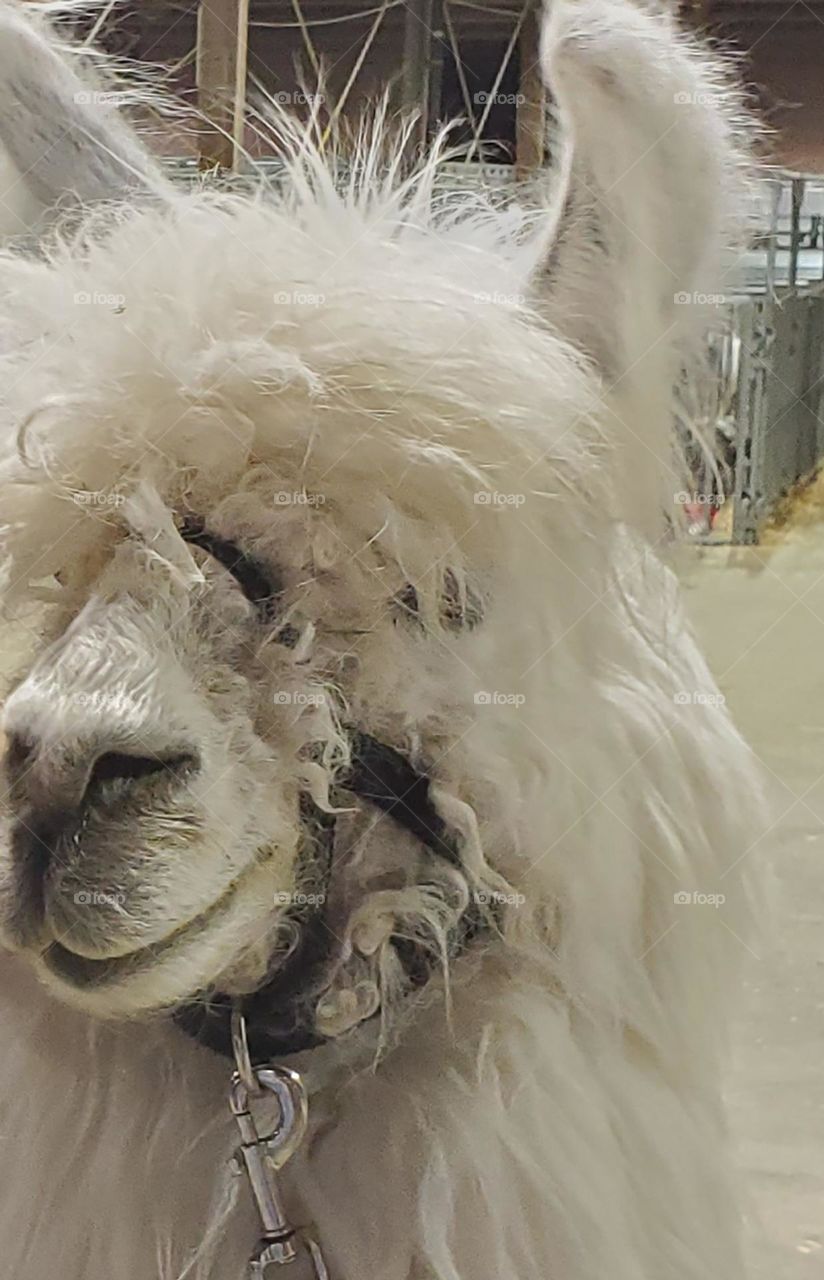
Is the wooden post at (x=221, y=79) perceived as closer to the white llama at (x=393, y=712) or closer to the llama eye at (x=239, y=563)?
the white llama at (x=393, y=712)

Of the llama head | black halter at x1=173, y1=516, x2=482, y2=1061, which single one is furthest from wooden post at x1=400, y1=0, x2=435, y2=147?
black halter at x1=173, y1=516, x2=482, y2=1061

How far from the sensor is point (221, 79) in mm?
1227

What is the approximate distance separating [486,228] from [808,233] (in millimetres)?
1655

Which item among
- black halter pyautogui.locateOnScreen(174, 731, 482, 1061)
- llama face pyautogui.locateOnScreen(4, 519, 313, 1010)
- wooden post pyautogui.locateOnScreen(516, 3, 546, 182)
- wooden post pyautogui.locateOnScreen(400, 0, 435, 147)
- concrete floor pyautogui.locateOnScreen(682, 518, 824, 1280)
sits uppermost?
wooden post pyautogui.locateOnScreen(516, 3, 546, 182)

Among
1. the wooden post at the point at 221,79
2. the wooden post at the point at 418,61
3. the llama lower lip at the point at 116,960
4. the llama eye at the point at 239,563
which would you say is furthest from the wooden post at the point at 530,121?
the llama lower lip at the point at 116,960

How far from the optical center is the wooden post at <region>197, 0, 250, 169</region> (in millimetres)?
1050

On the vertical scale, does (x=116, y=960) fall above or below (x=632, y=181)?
below

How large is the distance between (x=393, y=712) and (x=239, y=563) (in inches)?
4.2

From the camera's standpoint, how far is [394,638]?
719 millimetres

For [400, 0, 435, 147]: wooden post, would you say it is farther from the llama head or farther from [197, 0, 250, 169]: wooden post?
the llama head

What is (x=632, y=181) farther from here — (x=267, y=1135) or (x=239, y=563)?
(x=267, y=1135)

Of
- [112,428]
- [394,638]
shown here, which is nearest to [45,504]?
[112,428]

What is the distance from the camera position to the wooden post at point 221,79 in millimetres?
1050

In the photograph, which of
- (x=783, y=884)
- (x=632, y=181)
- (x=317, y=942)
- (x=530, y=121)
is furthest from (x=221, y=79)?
(x=783, y=884)
